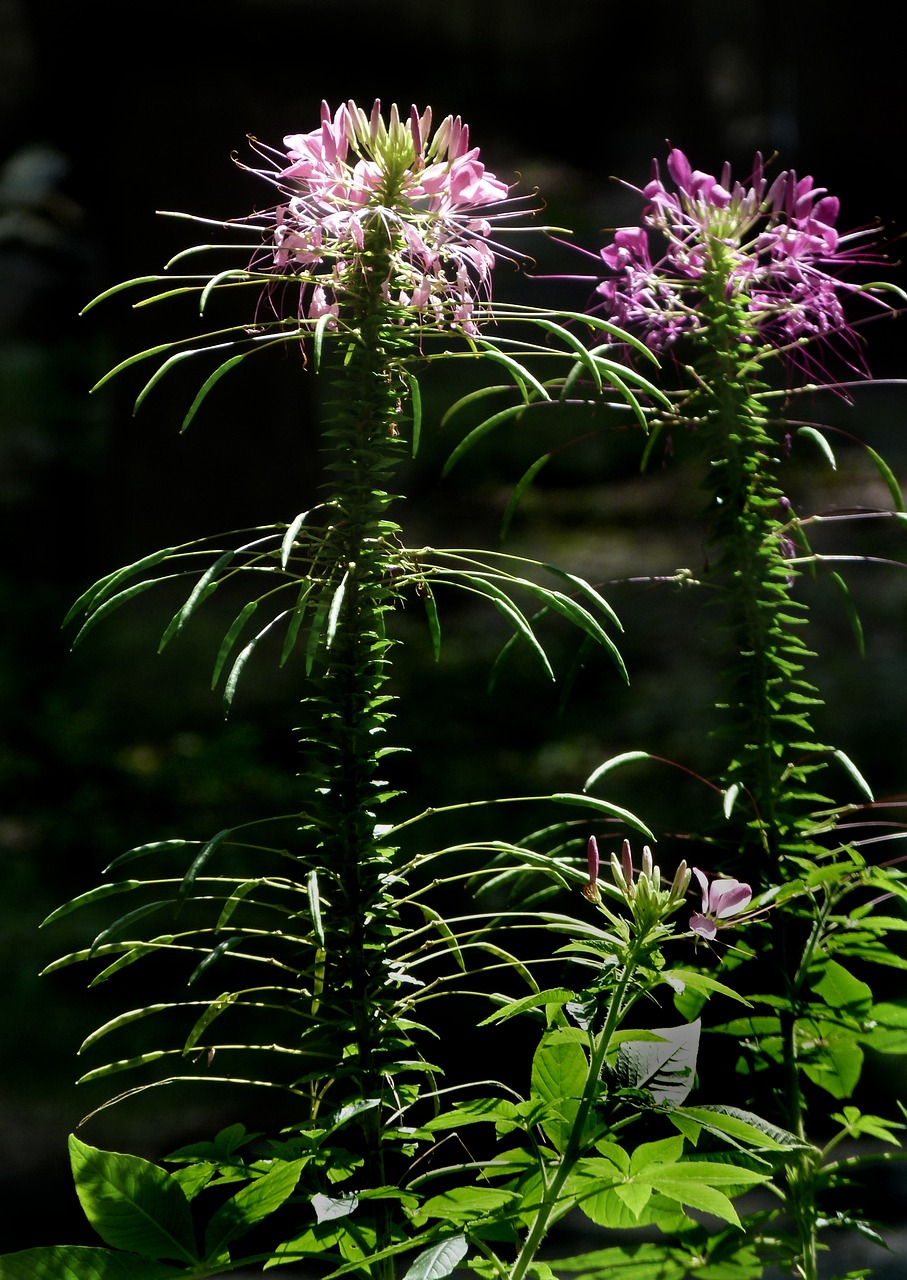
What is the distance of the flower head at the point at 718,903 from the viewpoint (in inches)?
18.0

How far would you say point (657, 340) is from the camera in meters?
0.61

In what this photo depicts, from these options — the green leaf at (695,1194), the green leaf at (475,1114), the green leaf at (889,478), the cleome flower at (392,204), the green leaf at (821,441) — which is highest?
the cleome flower at (392,204)

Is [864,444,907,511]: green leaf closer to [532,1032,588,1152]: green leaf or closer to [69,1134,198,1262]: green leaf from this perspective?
[532,1032,588,1152]: green leaf

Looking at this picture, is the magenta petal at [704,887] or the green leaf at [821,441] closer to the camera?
the magenta petal at [704,887]

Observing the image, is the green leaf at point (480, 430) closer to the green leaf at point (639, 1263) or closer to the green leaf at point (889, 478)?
the green leaf at point (889, 478)

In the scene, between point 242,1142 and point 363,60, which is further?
point 363,60

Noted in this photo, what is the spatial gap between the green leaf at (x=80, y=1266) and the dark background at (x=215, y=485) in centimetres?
121

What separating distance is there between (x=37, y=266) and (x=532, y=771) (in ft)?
7.52

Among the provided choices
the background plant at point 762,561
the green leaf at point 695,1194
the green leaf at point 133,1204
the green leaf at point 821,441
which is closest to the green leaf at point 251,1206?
the green leaf at point 133,1204

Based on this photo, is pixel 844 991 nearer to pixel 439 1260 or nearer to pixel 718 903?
pixel 718 903

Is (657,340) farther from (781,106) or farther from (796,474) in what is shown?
(781,106)

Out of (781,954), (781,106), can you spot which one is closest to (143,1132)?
(781,954)

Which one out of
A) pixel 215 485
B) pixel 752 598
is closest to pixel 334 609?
pixel 752 598

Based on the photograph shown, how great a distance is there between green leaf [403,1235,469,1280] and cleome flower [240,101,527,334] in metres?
0.33
